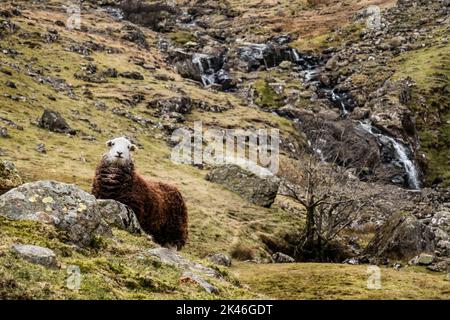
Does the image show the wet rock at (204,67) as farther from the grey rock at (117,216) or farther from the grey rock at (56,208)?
the grey rock at (56,208)

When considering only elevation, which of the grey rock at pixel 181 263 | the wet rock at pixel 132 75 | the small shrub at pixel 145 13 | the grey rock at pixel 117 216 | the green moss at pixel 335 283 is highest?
the small shrub at pixel 145 13

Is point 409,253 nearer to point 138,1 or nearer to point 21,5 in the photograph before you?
point 21,5

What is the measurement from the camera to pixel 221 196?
139 ft

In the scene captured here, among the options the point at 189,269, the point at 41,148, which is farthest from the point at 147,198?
the point at 41,148

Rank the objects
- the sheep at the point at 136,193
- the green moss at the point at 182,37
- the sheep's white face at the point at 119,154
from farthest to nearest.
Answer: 1. the green moss at the point at 182,37
2. the sheep's white face at the point at 119,154
3. the sheep at the point at 136,193

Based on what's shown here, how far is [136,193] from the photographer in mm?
20906

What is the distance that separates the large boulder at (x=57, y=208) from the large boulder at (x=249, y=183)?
95.9 ft

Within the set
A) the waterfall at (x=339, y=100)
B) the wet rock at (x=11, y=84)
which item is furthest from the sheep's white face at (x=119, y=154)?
the waterfall at (x=339, y=100)

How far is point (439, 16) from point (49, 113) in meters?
118

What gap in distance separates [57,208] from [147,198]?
27.2ft

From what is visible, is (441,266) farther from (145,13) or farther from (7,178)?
(145,13)

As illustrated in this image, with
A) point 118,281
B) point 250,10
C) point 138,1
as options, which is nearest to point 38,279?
point 118,281

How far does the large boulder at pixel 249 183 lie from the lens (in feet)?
141

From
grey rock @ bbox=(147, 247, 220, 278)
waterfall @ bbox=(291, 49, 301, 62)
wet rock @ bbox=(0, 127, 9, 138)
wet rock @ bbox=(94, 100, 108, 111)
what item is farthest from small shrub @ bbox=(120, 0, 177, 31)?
grey rock @ bbox=(147, 247, 220, 278)
